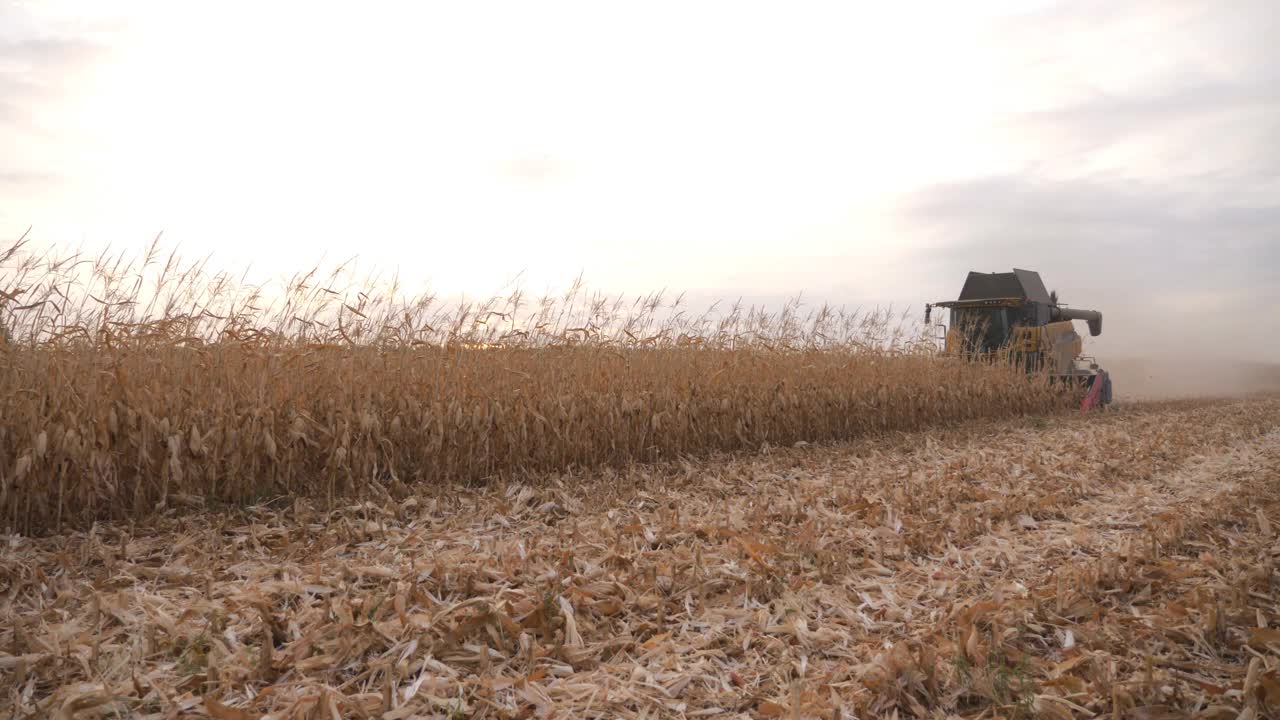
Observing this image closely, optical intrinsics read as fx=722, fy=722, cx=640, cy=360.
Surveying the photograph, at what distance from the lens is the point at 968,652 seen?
9.80 feet

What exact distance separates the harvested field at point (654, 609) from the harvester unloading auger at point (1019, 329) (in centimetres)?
878

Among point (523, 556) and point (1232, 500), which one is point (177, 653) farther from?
→ point (1232, 500)

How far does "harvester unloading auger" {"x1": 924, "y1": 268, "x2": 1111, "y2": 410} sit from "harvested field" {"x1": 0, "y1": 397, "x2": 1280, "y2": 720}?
878 cm

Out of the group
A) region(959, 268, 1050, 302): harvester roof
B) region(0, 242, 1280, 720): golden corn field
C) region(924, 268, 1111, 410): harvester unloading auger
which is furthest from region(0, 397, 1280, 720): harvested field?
region(959, 268, 1050, 302): harvester roof

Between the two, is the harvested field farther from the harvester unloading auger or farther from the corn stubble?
the harvester unloading auger

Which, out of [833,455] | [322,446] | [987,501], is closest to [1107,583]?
[987,501]

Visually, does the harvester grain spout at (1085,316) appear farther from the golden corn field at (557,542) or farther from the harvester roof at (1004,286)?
the golden corn field at (557,542)

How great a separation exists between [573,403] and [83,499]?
148 inches

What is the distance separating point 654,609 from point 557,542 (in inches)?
45.2

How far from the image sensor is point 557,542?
4.57 meters

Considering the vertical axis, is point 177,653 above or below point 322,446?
below

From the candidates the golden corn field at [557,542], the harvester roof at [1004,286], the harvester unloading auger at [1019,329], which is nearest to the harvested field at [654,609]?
the golden corn field at [557,542]

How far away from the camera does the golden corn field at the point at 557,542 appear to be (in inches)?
113

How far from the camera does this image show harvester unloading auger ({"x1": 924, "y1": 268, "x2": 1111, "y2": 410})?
14.3m
